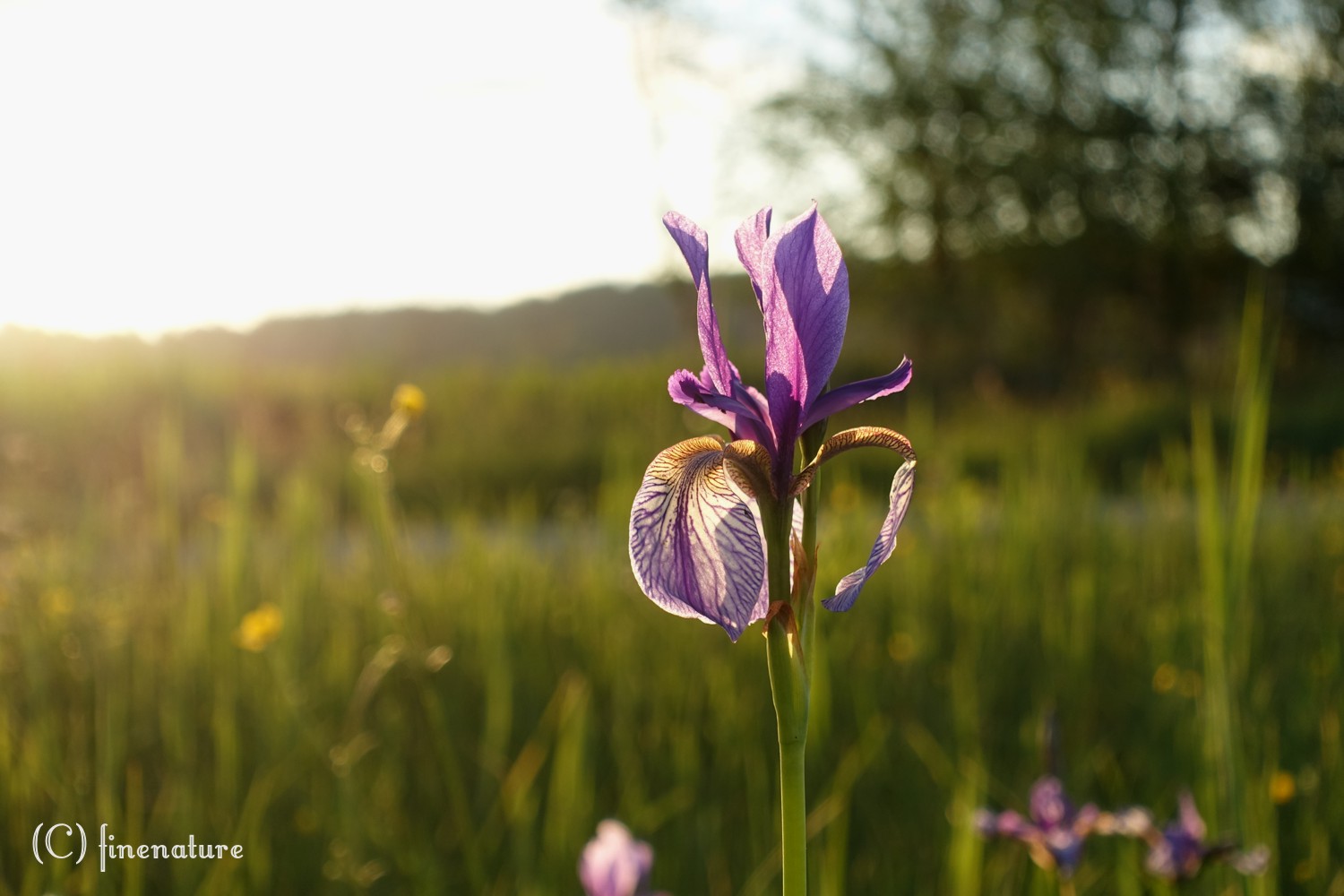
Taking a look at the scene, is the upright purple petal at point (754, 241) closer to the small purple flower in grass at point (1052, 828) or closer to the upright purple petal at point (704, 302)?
the upright purple petal at point (704, 302)

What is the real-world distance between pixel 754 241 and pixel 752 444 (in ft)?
0.51

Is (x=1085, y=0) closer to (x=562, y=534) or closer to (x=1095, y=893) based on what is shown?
(x=562, y=534)

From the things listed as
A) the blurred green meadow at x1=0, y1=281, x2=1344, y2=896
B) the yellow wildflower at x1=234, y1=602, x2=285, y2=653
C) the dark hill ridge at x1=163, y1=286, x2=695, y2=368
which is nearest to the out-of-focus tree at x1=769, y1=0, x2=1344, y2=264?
the blurred green meadow at x1=0, y1=281, x2=1344, y2=896

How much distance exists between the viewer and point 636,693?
2.70 metres

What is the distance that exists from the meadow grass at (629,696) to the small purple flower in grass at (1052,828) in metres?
0.18

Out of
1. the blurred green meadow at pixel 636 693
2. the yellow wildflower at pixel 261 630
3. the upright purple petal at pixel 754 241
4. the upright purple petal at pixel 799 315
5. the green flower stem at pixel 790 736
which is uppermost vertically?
the upright purple petal at pixel 754 241

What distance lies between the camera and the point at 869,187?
15.3 meters

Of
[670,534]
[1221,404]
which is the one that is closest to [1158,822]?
[670,534]

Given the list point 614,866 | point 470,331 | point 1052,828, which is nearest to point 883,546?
point 614,866

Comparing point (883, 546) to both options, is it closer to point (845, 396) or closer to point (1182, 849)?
point (845, 396)

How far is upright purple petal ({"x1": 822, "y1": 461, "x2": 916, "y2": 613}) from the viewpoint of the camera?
2.22 feet

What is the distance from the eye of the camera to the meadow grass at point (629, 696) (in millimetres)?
1801

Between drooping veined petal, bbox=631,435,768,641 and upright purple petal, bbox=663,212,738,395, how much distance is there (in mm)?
55

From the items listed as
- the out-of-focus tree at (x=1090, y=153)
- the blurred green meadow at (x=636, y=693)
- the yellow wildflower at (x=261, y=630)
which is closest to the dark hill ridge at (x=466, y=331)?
the out-of-focus tree at (x=1090, y=153)
